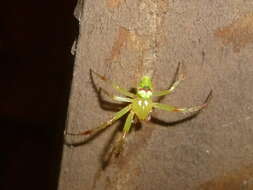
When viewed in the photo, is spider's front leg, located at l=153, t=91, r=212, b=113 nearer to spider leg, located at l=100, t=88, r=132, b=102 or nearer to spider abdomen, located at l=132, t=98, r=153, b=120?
spider abdomen, located at l=132, t=98, r=153, b=120

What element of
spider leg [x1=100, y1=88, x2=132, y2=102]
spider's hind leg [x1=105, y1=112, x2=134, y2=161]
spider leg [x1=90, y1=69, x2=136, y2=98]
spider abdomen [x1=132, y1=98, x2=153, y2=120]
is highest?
spider leg [x1=90, y1=69, x2=136, y2=98]

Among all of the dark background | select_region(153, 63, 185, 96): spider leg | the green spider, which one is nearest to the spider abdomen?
the green spider

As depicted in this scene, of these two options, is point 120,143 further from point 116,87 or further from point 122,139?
point 116,87

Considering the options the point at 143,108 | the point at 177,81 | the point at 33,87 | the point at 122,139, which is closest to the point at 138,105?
the point at 143,108

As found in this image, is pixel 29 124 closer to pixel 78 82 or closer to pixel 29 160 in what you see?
pixel 29 160

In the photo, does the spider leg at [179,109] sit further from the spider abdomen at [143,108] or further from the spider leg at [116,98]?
the spider leg at [116,98]

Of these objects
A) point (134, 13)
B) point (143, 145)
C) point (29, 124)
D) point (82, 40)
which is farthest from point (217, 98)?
point (29, 124)
